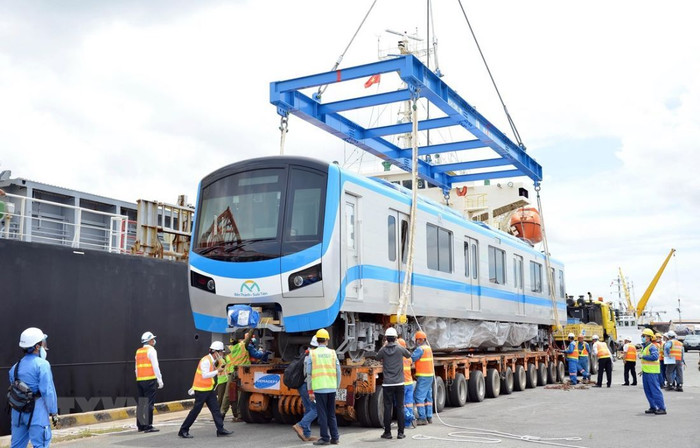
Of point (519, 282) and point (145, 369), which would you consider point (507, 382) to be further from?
point (145, 369)

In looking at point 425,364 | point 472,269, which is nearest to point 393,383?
point 425,364

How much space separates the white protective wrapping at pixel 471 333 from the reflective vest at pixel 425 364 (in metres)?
1.77

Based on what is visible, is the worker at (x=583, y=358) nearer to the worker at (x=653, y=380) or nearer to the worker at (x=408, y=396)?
the worker at (x=653, y=380)

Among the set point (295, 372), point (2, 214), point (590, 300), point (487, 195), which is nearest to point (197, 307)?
point (295, 372)

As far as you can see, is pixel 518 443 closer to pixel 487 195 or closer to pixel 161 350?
pixel 161 350

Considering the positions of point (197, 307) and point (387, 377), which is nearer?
point (387, 377)

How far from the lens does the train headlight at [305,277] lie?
9969 mm

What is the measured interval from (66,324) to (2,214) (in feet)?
7.57

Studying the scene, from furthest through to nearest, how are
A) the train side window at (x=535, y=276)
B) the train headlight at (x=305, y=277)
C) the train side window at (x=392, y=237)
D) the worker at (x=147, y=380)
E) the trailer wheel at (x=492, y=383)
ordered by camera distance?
the train side window at (x=535, y=276) < the trailer wheel at (x=492, y=383) < the train side window at (x=392, y=237) < the worker at (x=147, y=380) < the train headlight at (x=305, y=277)

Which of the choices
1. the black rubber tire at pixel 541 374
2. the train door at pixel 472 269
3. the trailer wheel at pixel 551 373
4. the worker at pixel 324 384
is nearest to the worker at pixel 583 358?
the trailer wheel at pixel 551 373

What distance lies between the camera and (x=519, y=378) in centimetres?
1831

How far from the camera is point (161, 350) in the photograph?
48.6 feet

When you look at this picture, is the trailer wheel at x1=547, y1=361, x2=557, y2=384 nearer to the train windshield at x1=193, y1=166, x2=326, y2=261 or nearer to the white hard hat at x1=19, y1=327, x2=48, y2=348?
the train windshield at x1=193, y1=166, x2=326, y2=261

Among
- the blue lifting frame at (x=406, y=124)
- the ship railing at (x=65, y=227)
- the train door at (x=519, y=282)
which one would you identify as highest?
the blue lifting frame at (x=406, y=124)
